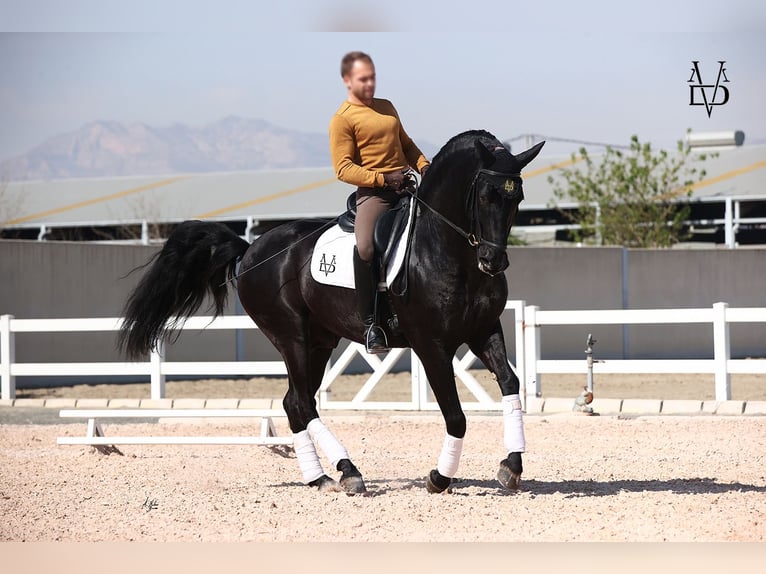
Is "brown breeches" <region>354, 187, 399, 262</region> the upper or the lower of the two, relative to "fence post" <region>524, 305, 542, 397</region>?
upper

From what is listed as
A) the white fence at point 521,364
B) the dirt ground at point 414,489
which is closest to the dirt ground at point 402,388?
the white fence at point 521,364

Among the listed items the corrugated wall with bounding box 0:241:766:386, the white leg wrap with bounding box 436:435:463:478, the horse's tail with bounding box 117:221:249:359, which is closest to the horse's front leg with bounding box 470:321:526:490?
the white leg wrap with bounding box 436:435:463:478

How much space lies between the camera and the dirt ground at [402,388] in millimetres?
15133

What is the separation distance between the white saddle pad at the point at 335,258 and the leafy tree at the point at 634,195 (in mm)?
23820

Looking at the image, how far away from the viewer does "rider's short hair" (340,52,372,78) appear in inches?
256

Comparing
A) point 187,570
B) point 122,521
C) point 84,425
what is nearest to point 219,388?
point 84,425

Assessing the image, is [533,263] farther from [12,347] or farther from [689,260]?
[12,347]

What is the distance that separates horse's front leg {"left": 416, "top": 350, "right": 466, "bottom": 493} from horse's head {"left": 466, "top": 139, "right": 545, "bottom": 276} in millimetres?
691

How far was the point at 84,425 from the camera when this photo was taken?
11.4 metres

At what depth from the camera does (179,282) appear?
7.87m

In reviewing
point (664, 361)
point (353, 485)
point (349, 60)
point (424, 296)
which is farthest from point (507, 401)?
point (664, 361)

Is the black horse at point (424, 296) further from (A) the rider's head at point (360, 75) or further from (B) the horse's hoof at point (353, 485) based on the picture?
(A) the rider's head at point (360, 75)

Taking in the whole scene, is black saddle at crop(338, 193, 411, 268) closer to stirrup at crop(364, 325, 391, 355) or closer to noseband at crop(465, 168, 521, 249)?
stirrup at crop(364, 325, 391, 355)

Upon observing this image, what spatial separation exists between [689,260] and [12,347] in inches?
524
